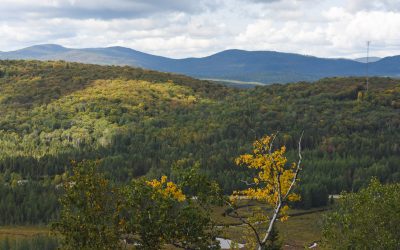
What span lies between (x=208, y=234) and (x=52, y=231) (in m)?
9.65

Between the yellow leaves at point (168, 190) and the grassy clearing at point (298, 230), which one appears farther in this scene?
the grassy clearing at point (298, 230)

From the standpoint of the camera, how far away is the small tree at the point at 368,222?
4706cm

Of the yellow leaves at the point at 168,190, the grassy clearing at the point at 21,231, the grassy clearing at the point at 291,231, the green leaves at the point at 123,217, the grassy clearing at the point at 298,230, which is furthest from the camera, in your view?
the grassy clearing at the point at 298,230

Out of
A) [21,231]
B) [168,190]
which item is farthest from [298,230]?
[168,190]

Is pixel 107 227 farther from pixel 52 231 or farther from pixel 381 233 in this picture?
pixel 381 233

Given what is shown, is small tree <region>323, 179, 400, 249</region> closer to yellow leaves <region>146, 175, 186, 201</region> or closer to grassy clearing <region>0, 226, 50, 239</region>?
yellow leaves <region>146, 175, 186, 201</region>

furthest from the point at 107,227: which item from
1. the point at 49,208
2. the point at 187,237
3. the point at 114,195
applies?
the point at 49,208

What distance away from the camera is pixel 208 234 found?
30734 millimetres

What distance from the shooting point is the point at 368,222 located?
1895 inches

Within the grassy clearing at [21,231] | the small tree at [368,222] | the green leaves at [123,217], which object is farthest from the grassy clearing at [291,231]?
the green leaves at [123,217]

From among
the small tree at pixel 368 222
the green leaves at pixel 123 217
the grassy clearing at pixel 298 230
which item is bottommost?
the grassy clearing at pixel 298 230

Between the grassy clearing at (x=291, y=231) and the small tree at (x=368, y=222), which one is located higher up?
the small tree at (x=368, y=222)

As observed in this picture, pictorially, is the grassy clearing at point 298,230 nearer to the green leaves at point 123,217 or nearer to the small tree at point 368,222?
the small tree at point 368,222

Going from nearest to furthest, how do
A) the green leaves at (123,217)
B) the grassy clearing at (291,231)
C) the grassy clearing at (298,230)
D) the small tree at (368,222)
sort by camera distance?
the green leaves at (123,217) < the small tree at (368,222) < the grassy clearing at (291,231) < the grassy clearing at (298,230)
